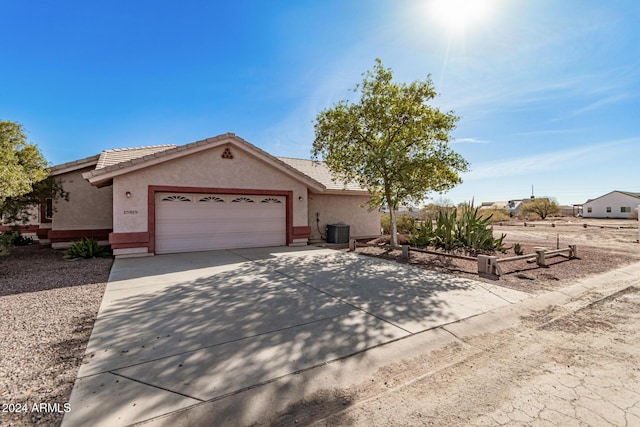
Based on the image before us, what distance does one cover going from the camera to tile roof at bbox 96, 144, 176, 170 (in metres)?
11.3

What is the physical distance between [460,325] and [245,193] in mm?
9775

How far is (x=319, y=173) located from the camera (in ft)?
56.9

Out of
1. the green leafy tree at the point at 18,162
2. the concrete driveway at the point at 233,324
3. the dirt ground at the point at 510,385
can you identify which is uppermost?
the green leafy tree at the point at 18,162

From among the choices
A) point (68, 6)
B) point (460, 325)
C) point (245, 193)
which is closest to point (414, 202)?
point (245, 193)

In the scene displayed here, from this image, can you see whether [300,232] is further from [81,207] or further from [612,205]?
[612,205]

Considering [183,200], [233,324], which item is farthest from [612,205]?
[233,324]

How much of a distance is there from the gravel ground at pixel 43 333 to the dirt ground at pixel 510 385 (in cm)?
213

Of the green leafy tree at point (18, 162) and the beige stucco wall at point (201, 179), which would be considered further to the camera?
the beige stucco wall at point (201, 179)

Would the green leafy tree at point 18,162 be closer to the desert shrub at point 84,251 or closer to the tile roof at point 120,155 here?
the tile roof at point 120,155

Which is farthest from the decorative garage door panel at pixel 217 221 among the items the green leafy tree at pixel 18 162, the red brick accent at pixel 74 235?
the red brick accent at pixel 74 235

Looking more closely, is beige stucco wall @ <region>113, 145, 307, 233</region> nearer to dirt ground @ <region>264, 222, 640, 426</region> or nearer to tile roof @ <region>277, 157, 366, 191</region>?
tile roof @ <region>277, 157, 366, 191</region>

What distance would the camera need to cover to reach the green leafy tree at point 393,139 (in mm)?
10648

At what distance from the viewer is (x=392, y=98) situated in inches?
432

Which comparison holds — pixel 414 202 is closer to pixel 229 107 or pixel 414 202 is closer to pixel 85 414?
pixel 229 107
